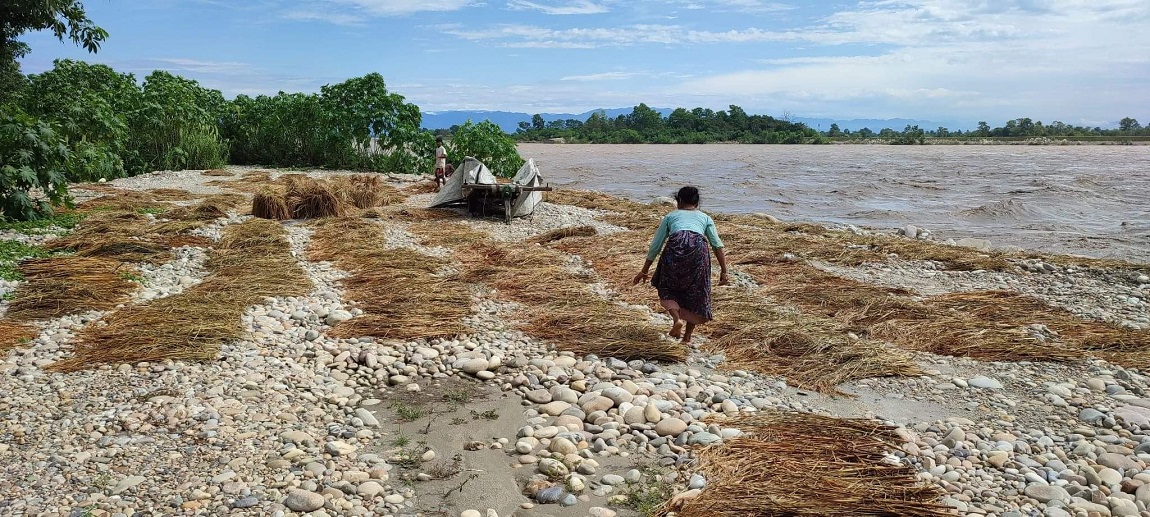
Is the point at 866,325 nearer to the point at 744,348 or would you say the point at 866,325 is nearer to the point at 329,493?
the point at 744,348

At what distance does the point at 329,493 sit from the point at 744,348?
11.8 ft

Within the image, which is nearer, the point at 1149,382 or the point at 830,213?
the point at 1149,382

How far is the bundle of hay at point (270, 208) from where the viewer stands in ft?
42.0

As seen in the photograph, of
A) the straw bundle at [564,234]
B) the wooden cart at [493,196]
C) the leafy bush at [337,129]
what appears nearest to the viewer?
the straw bundle at [564,234]

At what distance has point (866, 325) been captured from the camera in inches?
270

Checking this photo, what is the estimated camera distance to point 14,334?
18.0 ft

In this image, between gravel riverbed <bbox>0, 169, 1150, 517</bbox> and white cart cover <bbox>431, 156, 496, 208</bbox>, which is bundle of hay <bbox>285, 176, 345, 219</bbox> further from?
gravel riverbed <bbox>0, 169, 1150, 517</bbox>

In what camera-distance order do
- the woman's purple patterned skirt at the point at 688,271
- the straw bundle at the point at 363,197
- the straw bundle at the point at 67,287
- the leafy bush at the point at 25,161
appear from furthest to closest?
the straw bundle at the point at 363,197 → the leafy bush at the point at 25,161 → the straw bundle at the point at 67,287 → the woman's purple patterned skirt at the point at 688,271

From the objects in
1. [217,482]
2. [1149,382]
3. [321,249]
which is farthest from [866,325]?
[321,249]

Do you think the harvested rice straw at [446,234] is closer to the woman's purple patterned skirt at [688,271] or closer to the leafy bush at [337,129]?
the woman's purple patterned skirt at [688,271]

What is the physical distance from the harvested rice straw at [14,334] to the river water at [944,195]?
51.4 feet

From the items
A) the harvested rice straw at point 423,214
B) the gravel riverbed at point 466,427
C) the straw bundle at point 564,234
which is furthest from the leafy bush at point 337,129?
the gravel riverbed at point 466,427

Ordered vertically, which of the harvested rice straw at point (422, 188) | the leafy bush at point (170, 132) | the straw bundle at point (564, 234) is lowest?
the straw bundle at point (564, 234)

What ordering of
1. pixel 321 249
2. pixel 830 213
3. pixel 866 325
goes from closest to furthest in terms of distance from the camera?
pixel 866 325
pixel 321 249
pixel 830 213
